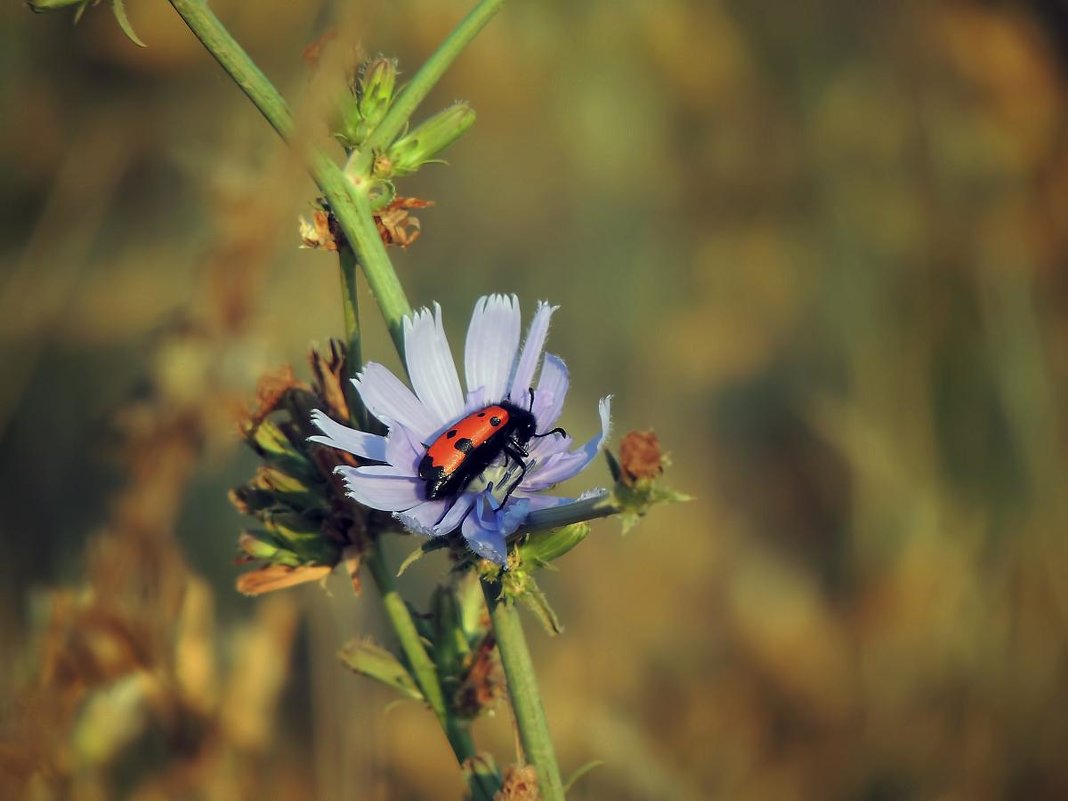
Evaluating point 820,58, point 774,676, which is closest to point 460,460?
point 774,676

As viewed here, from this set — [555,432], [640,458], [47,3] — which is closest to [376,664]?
[555,432]

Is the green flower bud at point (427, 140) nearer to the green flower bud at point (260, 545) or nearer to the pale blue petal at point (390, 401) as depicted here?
the pale blue petal at point (390, 401)

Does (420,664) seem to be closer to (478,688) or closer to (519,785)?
(478,688)

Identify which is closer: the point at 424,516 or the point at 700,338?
the point at 424,516

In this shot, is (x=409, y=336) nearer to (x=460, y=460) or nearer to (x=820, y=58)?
(x=460, y=460)

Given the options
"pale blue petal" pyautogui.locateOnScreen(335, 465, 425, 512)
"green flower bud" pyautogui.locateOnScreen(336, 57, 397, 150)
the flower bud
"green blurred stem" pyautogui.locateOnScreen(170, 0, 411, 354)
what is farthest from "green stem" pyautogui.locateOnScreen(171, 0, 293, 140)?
"pale blue petal" pyautogui.locateOnScreen(335, 465, 425, 512)
